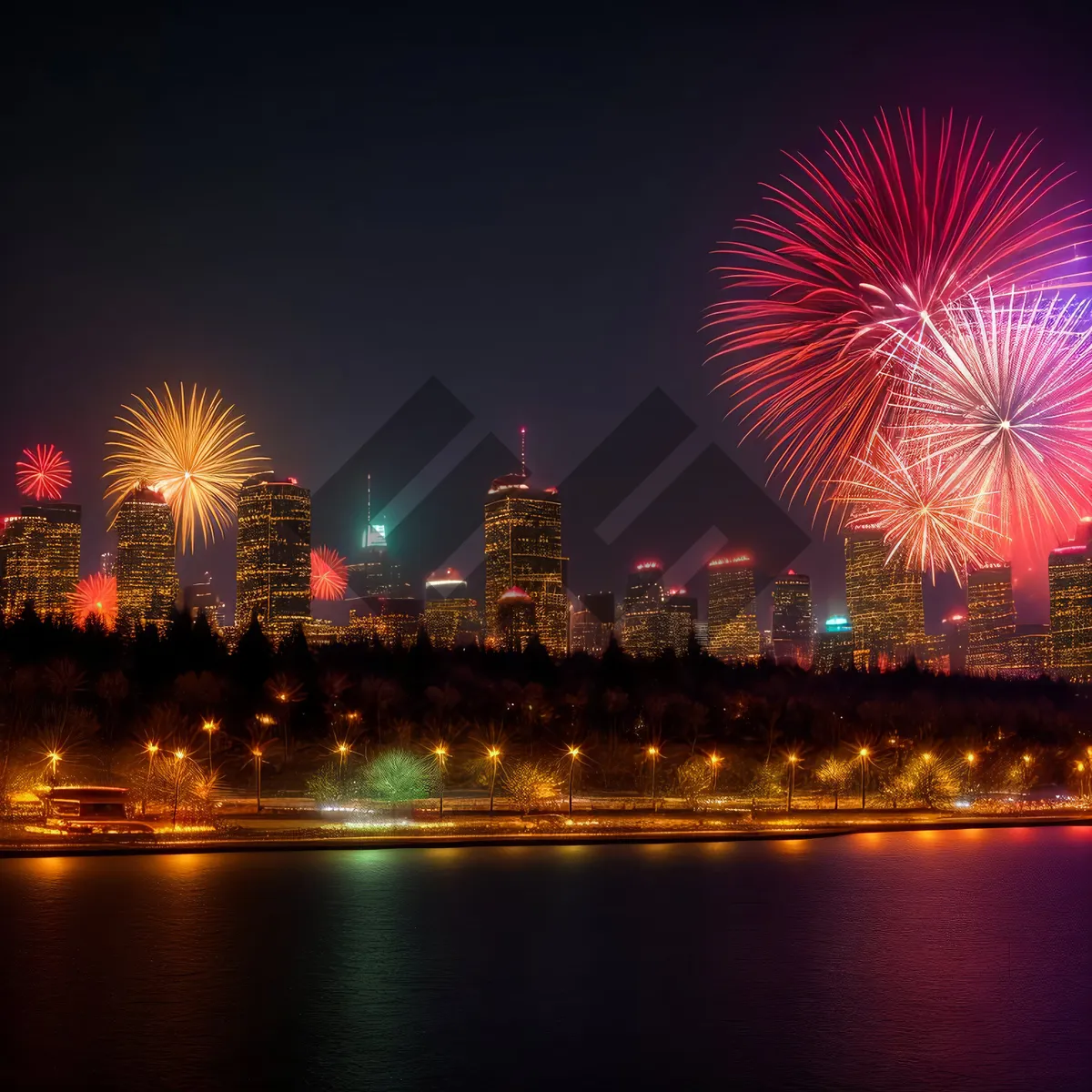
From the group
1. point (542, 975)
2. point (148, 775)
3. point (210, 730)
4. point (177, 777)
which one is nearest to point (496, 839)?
point (177, 777)

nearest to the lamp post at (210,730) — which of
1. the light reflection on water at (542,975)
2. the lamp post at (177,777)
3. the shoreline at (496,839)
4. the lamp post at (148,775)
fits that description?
the lamp post at (177,777)

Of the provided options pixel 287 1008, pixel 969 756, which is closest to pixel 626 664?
pixel 969 756

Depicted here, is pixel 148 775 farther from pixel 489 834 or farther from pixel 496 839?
pixel 496 839

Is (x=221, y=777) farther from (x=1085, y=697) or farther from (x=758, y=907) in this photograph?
(x=1085, y=697)

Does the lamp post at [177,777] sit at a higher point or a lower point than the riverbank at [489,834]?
higher

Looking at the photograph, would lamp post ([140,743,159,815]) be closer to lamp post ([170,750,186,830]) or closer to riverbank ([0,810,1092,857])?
lamp post ([170,750,186,830])

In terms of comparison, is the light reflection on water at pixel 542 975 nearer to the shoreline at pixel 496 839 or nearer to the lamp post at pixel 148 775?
the shoreline at pixel 496 839

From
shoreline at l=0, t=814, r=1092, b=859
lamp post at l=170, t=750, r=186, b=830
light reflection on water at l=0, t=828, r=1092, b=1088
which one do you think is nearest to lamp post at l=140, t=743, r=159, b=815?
lamp post at l=170, t=750, r=186, b=830
